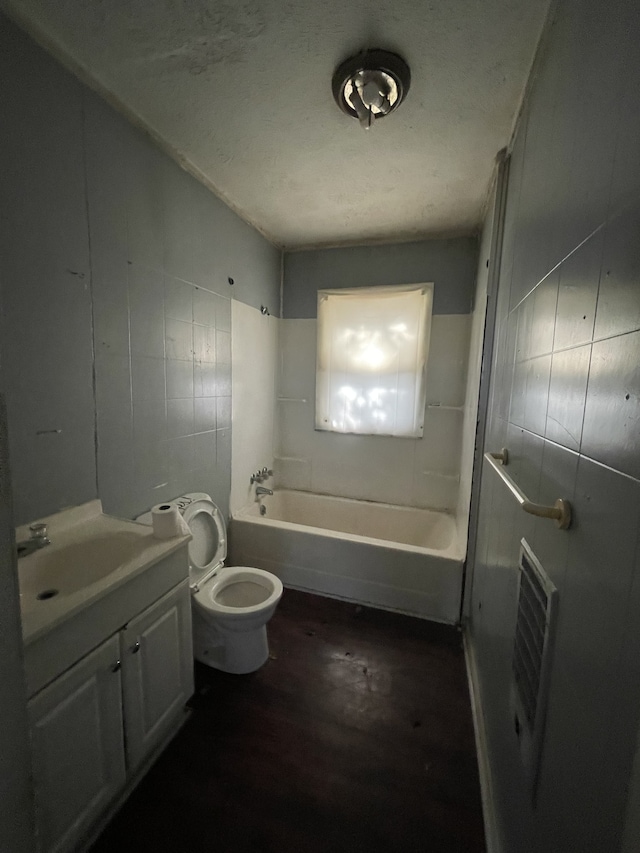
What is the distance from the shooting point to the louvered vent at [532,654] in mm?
699

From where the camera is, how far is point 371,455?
9.31 ft

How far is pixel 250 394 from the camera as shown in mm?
2596

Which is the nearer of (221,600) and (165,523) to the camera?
(165,523)

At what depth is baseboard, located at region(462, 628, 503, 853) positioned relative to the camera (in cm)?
105

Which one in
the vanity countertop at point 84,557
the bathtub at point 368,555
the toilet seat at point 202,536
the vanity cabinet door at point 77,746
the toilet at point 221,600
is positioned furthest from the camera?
the bathtub at point 368,555

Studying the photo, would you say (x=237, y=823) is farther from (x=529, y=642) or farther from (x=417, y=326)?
(x=417, y=326)

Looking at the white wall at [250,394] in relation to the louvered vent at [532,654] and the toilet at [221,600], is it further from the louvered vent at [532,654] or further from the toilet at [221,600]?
the louvered vent at [532,654]

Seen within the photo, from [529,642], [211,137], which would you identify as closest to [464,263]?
[211,137]

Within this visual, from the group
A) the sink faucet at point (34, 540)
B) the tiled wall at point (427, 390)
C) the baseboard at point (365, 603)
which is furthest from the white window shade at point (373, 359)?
the sink faucet at point (34, 540)

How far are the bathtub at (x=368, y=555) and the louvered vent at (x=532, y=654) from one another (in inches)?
46.6

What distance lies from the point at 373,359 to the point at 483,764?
237cm

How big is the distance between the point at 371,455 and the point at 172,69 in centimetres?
245

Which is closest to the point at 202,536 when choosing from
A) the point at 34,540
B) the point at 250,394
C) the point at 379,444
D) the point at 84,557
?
the point at 84,557

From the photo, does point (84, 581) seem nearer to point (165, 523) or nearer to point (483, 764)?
point (165, 523)
